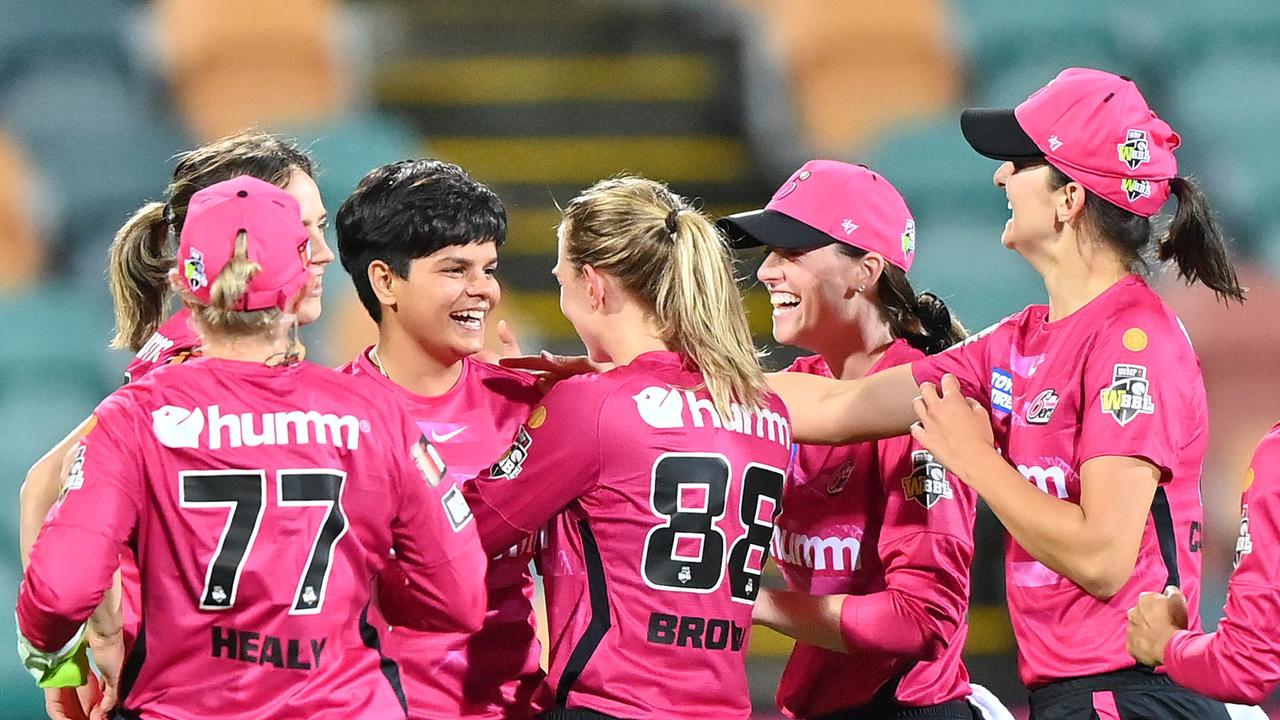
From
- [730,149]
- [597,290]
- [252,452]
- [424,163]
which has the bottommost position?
[252,452]

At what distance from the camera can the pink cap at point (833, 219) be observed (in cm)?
341

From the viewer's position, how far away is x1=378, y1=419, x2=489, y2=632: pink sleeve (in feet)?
8.59

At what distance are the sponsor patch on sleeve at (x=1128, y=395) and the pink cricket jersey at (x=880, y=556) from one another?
56 cm

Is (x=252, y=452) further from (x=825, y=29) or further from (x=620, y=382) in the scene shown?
(x=825, y=29)

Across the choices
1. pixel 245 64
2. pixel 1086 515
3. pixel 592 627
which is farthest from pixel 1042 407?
pixel 245 64

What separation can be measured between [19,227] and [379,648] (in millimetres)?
5323

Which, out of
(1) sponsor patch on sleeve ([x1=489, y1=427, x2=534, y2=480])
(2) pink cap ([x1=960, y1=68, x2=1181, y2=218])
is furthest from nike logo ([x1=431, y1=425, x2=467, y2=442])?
(2) pink cap ([x1=960, y1=68, x2=1181, y2=218])

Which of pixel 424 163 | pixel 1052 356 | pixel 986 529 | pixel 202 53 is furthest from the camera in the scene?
pixel 202 53

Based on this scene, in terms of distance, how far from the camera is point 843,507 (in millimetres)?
3314

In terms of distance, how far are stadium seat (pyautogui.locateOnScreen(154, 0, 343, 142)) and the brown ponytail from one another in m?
5.43

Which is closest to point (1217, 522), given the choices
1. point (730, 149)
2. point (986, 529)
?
point (986, 529)

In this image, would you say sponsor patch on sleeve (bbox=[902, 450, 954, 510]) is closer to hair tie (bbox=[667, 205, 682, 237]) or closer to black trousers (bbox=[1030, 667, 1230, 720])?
black trousers (bbox=[1030, 667, 1230, 720])

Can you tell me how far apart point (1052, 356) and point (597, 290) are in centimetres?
86

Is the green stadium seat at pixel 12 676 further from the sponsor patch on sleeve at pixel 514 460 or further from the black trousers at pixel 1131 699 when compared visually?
the black trousers at pixel 1131 699
